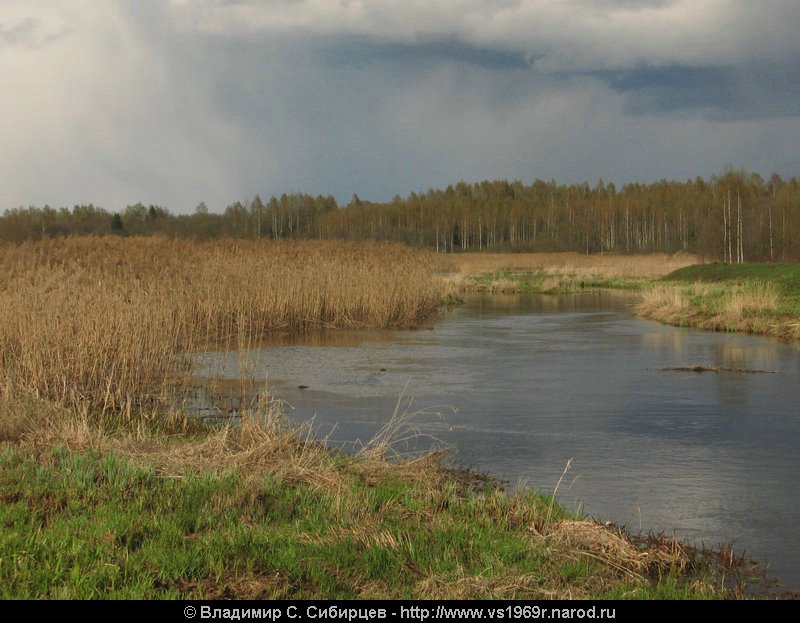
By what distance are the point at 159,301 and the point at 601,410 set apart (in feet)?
22.8

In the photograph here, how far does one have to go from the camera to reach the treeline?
5769 centimetres

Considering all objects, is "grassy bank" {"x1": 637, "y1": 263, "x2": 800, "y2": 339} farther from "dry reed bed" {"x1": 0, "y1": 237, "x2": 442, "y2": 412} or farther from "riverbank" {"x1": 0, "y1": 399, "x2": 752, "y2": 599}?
"riverbank" {"x1": 0, "y1": 399, "x2": 752, "y2": 599}

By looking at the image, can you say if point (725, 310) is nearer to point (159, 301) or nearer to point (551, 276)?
point (159, 301)

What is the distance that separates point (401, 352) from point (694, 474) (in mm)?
9765

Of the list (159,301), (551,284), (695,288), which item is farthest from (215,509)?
(551,284)

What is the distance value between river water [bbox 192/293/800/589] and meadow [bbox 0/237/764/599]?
0.65 metres

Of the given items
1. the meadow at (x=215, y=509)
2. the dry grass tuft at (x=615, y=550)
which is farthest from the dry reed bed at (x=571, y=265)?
the dry grass tuft at (x=615, y=550)

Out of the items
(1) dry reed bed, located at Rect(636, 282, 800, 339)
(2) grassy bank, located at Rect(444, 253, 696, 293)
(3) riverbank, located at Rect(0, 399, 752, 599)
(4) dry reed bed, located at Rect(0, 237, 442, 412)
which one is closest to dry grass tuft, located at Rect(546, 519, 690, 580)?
(3) riverbank, located at Rect(0, 399, 752, 599)

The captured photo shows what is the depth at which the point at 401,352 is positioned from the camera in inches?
690

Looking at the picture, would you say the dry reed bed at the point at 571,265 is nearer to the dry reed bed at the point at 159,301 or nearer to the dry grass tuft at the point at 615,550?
the dry reed bed at the point at 159,301

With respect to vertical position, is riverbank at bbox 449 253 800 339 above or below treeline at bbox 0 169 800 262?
below

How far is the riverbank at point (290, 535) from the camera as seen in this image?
4645mm

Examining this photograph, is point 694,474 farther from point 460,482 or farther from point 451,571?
point 451,571

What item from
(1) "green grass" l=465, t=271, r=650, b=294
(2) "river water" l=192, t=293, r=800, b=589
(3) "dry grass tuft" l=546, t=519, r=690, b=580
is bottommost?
(2) "river water" l=192, t=293, r=800, b=589
